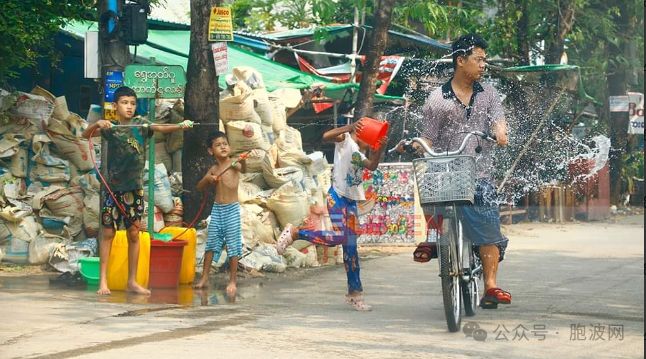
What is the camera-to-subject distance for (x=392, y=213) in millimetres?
15164

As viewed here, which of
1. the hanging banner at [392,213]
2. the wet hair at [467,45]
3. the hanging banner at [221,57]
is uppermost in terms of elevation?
the hanging banner at [221,57]

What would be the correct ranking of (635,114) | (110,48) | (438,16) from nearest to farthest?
(110,48) → (438,16) → (635,114)

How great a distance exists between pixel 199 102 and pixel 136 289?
3.03 metres

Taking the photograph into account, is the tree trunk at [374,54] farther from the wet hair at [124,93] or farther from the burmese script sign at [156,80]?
the wet hair at [124,93]

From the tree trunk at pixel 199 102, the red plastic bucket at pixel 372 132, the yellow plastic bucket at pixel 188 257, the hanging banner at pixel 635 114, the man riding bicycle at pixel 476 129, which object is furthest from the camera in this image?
the hanging banner at pixel 635 114

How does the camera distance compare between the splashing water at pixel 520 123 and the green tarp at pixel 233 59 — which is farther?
the splashing water at pixel 520 123

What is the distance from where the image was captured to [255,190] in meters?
12.7

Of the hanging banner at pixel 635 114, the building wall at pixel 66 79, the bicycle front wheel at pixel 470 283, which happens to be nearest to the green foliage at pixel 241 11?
the building wall at pixel 66 79

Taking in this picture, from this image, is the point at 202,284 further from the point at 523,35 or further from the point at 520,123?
the point at 523,35

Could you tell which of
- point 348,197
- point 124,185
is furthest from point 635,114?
point 124,185

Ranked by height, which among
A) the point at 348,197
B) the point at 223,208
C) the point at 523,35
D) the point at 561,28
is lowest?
the point at 223,208

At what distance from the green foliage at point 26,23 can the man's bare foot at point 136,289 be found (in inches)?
140

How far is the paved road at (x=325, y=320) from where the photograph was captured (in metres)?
6.64

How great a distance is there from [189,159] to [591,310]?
5.08 meters
